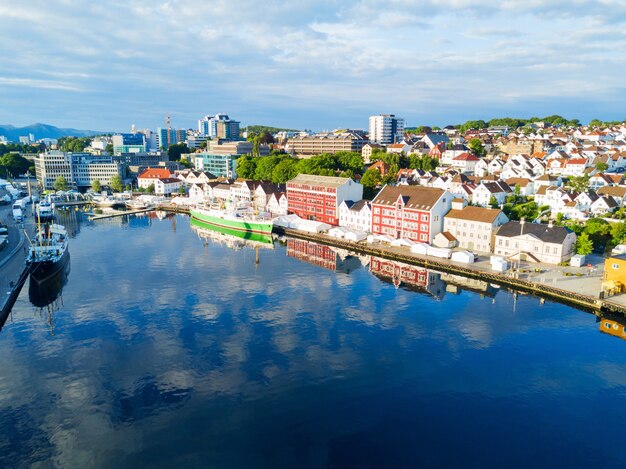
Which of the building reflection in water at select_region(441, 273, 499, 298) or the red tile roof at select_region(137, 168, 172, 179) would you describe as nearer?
the building reflection in water at select_region(441, 273, 499, 298)

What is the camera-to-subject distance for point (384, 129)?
523 feet

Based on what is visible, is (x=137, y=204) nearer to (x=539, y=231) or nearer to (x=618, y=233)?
(x=539, y=231)

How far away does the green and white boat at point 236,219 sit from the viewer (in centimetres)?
6169

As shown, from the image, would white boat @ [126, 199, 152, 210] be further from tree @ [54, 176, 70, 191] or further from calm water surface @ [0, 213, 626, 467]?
calm water surface @ [0, 213, 626, 467]

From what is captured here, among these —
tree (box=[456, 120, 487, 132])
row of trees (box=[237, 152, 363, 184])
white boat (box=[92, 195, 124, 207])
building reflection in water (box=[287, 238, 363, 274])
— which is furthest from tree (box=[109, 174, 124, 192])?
tree (box=[456, 120, 487, 132])

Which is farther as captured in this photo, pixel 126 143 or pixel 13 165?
pixel 126 143

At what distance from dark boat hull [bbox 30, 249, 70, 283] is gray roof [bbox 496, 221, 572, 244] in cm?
4100

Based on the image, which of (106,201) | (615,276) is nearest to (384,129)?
(106,201)

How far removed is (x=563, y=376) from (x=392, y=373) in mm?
8842

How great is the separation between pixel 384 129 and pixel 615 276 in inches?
5219

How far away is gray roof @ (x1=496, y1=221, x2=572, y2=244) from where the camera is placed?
1587 inches

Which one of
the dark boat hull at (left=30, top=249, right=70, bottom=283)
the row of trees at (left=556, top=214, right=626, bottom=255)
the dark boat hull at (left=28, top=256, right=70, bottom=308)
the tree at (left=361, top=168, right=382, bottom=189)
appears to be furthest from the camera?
the tree at (left=361, top=168, right=382, bottom=189)

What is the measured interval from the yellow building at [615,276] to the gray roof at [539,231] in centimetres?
691

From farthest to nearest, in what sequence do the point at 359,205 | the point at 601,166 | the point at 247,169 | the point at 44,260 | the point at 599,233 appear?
1. the point at 247,169
2. the point at 601,166
3. the point at 359,205
4. the point at 599,233
5. the point at 44,260
